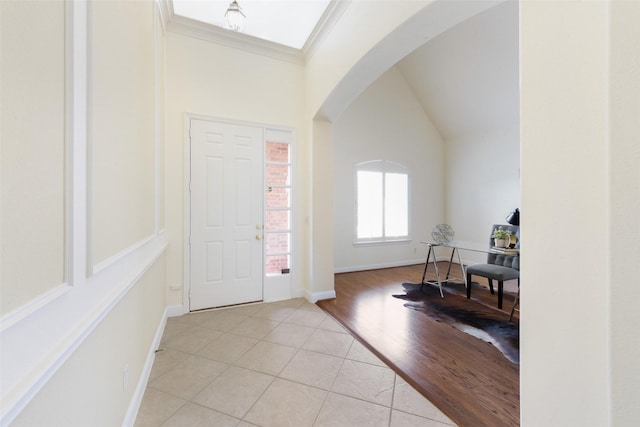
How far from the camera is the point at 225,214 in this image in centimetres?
318

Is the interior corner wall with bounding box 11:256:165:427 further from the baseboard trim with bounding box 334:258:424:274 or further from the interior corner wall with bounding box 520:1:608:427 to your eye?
the baseboard trim with bounding box 334:258:424:274

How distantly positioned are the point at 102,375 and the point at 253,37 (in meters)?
3.63

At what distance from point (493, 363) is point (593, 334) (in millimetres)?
1643

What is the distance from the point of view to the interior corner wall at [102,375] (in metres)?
0.73

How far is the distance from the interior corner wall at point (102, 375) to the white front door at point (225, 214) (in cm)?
113

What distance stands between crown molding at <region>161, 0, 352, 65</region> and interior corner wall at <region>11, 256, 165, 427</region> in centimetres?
284

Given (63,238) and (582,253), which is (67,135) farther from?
(582,253)

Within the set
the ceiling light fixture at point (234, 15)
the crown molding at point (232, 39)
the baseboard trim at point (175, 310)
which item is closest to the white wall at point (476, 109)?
the crown molding at point (232, 39)

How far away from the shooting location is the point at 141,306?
5.79 ft

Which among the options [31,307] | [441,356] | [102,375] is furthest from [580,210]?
Result: [102,375]

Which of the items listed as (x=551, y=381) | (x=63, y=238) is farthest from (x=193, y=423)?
(x=551, y=381)

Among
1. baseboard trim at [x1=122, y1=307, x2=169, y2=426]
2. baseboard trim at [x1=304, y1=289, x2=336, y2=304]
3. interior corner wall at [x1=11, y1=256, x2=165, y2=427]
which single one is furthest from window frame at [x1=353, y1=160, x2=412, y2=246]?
interior corner wall at [x1=11, y1=256, x2=165, y2=427]

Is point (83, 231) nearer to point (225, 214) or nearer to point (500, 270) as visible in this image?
point (225, 214)

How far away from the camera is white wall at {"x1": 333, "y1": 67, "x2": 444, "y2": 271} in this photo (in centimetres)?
490
